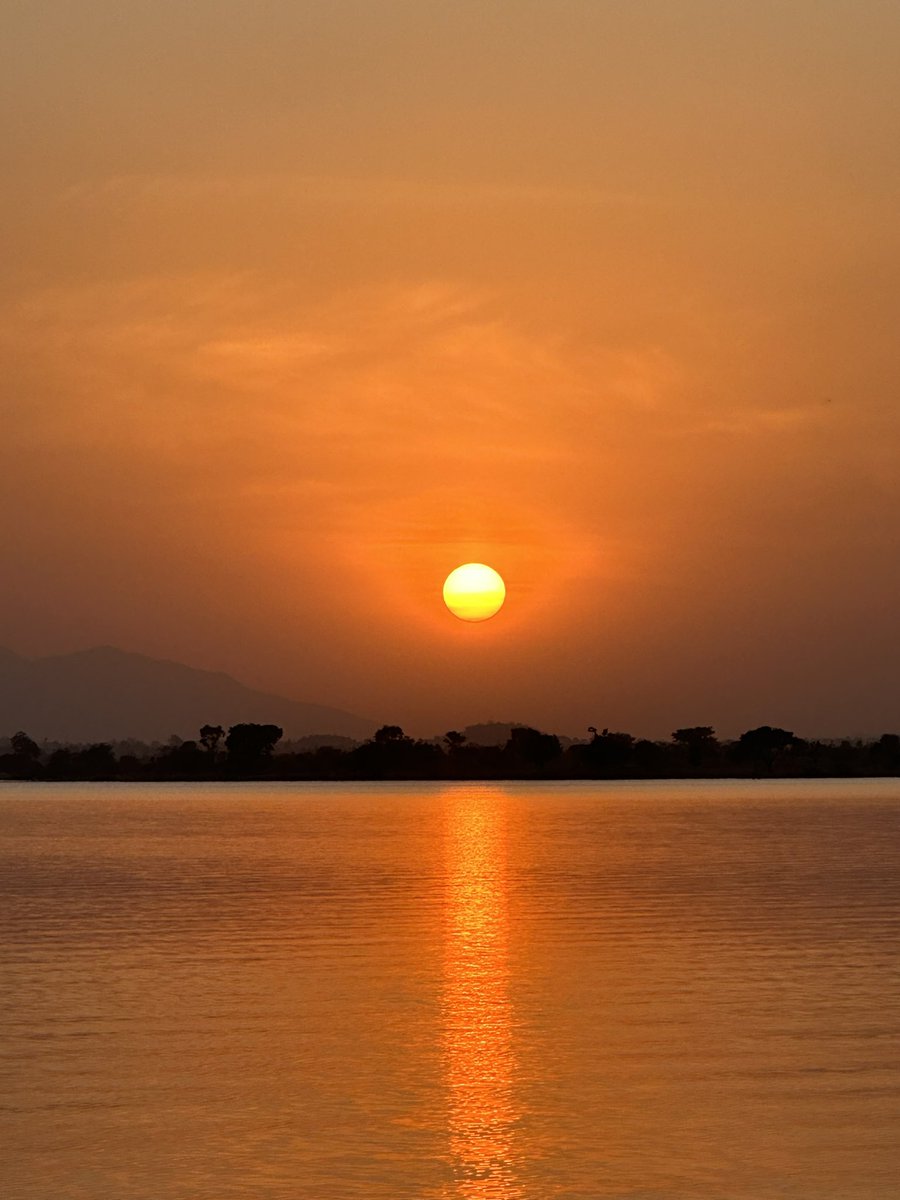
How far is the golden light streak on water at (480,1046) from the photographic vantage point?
68.4ft

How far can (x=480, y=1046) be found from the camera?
29.2m

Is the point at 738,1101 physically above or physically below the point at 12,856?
below

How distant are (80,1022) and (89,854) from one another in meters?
62.1

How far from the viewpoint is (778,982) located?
36750mm

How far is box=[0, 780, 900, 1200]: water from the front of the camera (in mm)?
20781

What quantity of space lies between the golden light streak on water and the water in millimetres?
67

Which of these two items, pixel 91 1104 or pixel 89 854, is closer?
pixel 91 1104

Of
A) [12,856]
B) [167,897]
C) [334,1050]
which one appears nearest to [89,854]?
[12,856]

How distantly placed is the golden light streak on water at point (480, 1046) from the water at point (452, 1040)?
0.07 metres

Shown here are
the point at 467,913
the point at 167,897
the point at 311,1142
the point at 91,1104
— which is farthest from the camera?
the point at 167,897

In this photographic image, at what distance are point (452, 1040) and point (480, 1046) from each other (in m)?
0.72

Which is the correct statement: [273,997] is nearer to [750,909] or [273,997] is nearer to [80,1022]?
[80,1022]

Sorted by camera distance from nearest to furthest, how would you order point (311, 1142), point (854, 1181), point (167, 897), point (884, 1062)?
point (854, 1181) < point (311, 1142) < point (884, 1062) < point (167, 897)

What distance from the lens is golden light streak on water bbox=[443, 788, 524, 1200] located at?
68.4 feet
